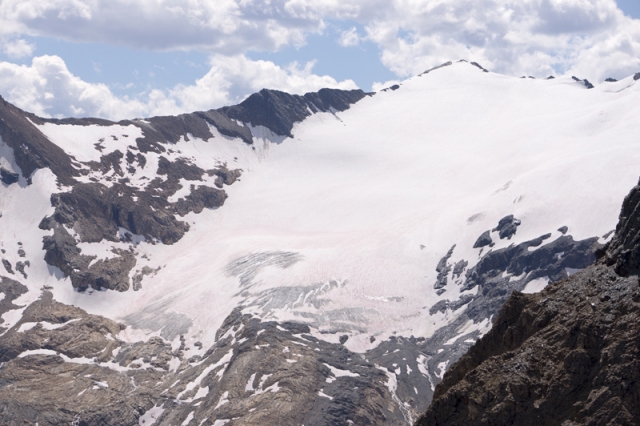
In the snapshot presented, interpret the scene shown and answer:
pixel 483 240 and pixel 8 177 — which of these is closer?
pixel 483 240

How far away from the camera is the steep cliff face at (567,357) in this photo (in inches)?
992

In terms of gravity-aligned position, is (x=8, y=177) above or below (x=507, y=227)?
above

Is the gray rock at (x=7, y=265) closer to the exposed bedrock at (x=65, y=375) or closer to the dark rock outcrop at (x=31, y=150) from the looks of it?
the exposed bedrock at (x=65, y=375)

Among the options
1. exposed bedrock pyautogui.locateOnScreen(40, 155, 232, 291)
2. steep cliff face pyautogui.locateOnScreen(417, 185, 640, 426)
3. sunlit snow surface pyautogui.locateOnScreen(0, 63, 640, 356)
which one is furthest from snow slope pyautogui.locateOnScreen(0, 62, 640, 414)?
steep cliff face pyautogui.locateOnScreen(417, 185, 640, 426)

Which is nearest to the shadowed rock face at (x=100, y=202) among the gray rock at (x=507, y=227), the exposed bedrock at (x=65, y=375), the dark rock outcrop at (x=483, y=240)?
the exposed bedrock at (x=65, y=375)

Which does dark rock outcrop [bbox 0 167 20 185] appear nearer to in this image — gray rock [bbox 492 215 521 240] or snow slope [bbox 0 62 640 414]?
snow slope [bbox 0 62 640 414]

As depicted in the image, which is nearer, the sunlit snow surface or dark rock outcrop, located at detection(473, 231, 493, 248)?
the sunlit snow surface

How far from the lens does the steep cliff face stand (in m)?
25.2

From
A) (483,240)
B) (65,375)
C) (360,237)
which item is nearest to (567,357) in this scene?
(65,375)

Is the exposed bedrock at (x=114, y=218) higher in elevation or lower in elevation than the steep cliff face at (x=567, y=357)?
higher

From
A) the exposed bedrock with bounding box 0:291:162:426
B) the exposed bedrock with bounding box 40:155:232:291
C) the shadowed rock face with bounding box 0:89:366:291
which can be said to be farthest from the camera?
the shadowed rock face with bounding box 0:89:366:291

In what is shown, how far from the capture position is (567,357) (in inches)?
1048

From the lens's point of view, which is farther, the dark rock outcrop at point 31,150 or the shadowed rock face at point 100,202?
the dark rock outcrop at point 31,150

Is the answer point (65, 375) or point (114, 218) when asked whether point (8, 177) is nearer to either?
point (114, 218)
